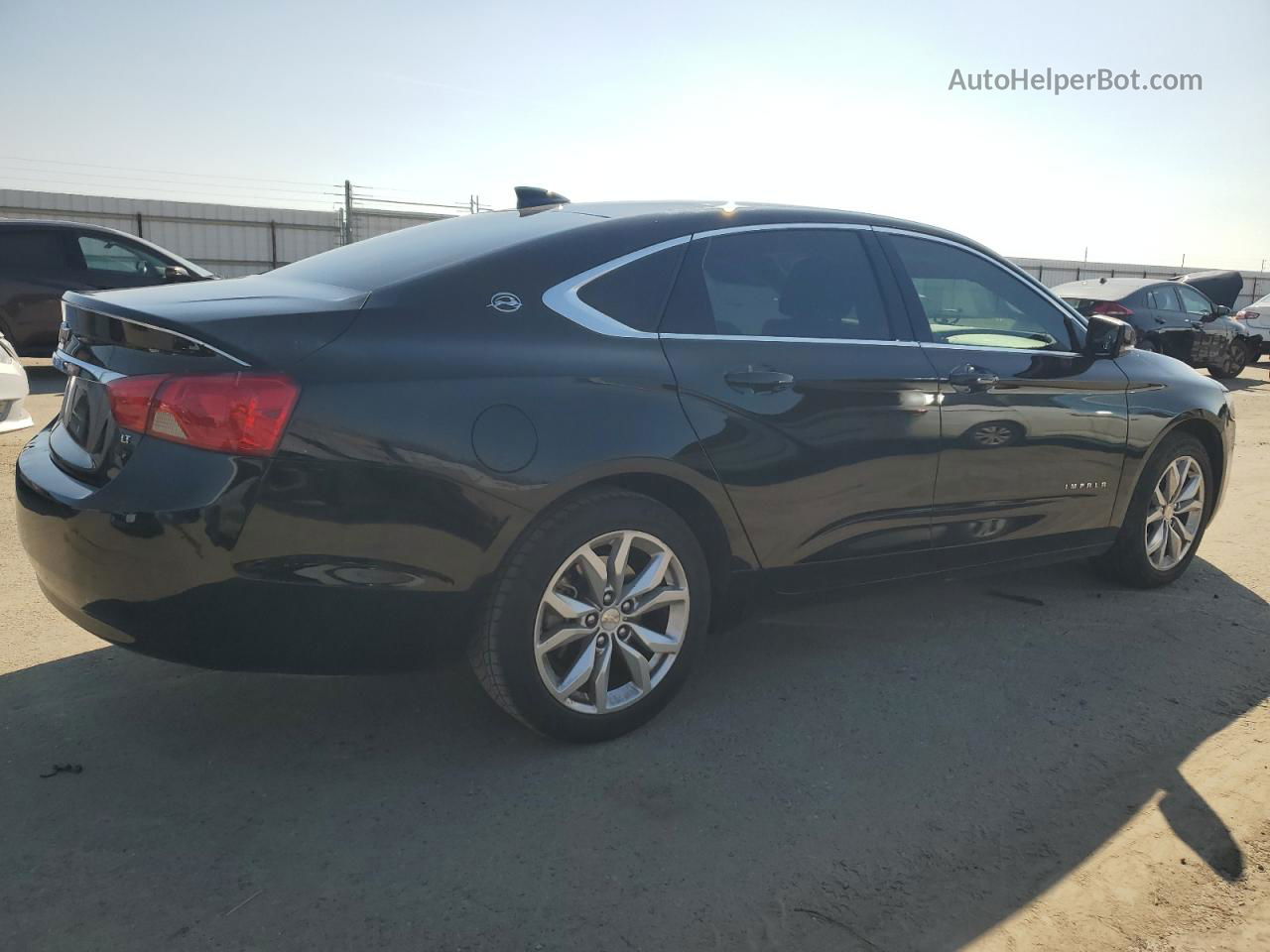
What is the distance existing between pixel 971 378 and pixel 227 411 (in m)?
2.64

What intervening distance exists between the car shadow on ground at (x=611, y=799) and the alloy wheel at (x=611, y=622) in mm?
197

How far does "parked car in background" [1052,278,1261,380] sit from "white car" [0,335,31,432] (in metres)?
12.2

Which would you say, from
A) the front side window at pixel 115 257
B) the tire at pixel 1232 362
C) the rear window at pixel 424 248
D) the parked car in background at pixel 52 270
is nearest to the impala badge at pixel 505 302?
the rear window at pixel 424 248

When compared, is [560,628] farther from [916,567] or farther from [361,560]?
[916,567]

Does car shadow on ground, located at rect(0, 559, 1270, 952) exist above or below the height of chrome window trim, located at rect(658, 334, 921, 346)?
below

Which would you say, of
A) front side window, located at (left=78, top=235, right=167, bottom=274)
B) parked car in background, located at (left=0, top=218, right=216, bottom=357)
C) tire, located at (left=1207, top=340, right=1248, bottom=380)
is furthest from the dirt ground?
tire, located at (left=1207, top=340, right=1248, bottom=380)

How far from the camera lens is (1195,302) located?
15.6 m

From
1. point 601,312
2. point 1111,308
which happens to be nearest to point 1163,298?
point 1111,308

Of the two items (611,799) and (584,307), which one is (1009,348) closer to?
(584,307)

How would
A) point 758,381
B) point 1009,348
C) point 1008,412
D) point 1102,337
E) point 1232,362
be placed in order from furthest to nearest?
1. point 1232,362
2. point 1102,337
3. point 1009,348
4. point 1008,412
5. point 758,381

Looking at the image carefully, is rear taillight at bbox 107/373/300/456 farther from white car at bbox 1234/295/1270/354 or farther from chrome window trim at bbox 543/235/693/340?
white car at bbox 1234/295/1270/354

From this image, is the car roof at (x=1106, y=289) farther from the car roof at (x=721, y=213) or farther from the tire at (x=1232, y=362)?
the car roof at (x=721, y=213)

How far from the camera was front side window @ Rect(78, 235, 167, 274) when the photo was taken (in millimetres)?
10938

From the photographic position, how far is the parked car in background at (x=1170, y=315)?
14281mm
